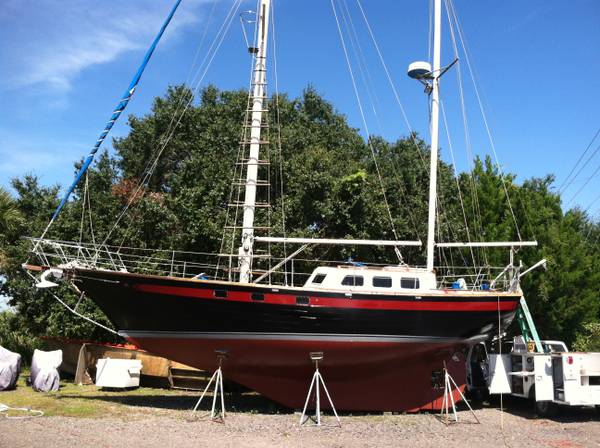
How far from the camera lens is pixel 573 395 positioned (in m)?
11.5

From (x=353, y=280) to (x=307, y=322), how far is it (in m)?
1.72

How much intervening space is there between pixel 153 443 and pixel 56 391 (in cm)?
604

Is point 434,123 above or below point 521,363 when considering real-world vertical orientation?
above

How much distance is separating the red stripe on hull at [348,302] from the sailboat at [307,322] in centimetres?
2

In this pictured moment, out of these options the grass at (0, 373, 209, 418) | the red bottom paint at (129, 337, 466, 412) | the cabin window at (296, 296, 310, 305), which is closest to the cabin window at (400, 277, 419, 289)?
the red bottom paint at (129, 337, 466, 412)

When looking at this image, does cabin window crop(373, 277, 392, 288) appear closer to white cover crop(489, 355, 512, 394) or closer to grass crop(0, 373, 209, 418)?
white cover crop(489, 355, 512, 394)

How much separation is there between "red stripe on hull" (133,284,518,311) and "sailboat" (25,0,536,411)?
0.02 m

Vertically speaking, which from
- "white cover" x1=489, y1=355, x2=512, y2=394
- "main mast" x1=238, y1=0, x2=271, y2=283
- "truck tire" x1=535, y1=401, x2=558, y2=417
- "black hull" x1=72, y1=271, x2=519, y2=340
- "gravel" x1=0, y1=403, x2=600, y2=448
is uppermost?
"main mast" x1=238, y1=0, x2=271, y2=283

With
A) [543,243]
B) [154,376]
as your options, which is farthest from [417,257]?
[154,376]

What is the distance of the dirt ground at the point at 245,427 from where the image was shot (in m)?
8.91

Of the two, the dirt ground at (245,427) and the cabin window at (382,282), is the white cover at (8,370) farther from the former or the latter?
the cabin window at (382,282)

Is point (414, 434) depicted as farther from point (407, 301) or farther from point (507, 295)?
point (507, 295)

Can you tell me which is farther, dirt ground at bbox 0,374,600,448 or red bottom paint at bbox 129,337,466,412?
red bottom paint at bbox 129,337,466,412

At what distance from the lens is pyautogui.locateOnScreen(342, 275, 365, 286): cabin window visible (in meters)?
12.7
